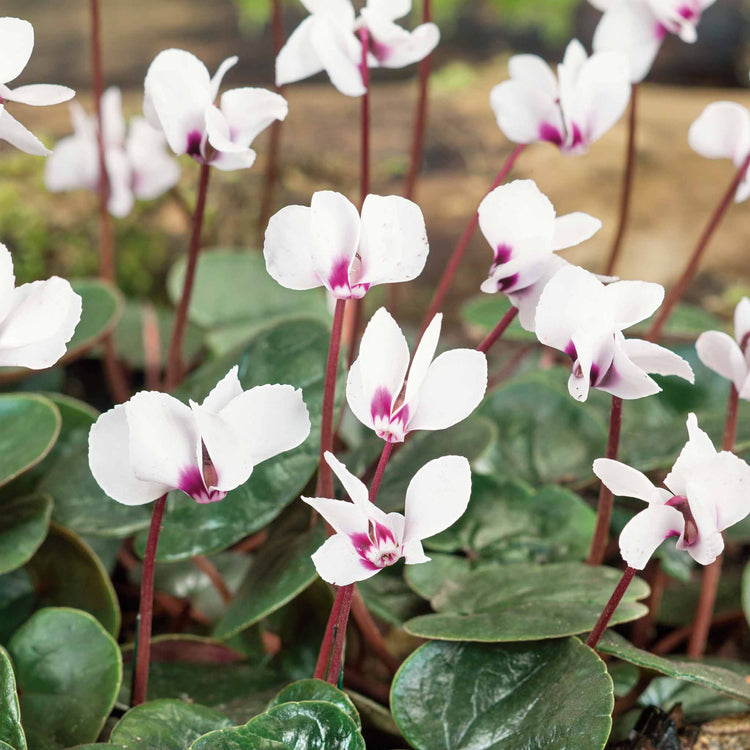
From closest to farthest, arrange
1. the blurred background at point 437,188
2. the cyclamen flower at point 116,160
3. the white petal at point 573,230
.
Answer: the white petal at point 573,230, the cyclamen flower at point 116,160, the blurred background at point 437,188

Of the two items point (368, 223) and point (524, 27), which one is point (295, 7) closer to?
point (524, 27)

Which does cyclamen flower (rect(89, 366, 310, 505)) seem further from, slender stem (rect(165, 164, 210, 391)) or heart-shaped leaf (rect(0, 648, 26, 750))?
slender stem (rect(165, 164, 210, 391))

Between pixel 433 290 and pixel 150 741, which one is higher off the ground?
pixel 150 741

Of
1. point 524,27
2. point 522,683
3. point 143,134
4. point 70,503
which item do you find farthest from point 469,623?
point 524,27

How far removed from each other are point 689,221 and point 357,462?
1.10 m

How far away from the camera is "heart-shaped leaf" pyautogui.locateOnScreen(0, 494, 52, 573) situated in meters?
0.73

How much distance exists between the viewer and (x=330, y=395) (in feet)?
1.96

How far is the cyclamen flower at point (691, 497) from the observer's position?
48 centimetres

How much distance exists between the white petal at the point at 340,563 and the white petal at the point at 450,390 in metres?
0.07

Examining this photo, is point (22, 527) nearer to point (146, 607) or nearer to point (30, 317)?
point (146, 607)

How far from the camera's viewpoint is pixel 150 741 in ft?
1.89

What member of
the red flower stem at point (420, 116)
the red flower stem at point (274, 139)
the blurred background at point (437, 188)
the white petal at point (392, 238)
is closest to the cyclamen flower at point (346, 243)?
the white petal at point (392, 238)

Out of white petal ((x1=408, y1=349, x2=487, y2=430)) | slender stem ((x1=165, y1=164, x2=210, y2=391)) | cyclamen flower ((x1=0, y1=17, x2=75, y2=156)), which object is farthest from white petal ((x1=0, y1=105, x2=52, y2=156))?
white petal ((x1=408, y1=349, x2=487, y2=430))

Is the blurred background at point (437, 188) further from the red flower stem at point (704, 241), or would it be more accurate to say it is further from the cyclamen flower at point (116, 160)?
the red flower stem at point (704, 241)
